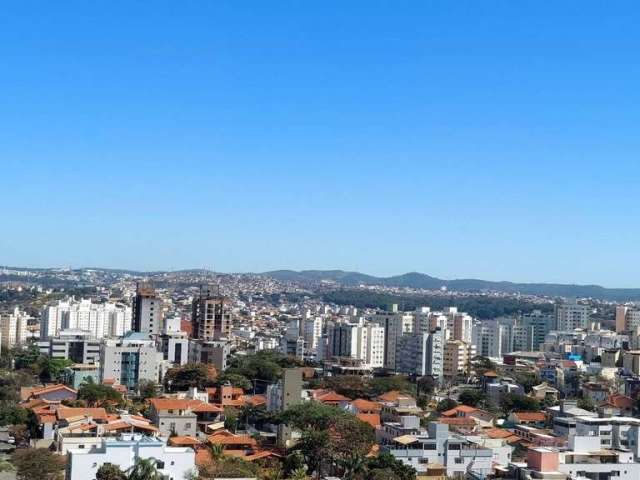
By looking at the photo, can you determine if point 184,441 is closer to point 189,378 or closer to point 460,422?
point 460,422

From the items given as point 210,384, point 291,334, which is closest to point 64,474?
point 210,384

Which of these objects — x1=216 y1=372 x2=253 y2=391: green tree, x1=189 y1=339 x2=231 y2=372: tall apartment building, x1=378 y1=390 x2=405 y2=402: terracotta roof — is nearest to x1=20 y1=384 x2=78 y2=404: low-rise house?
x1=216 y1=372 x2=253 y2=391: green tree

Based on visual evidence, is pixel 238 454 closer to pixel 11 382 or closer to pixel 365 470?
pixel 365 470

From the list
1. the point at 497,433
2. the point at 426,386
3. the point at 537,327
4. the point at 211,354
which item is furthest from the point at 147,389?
the point at 537,327

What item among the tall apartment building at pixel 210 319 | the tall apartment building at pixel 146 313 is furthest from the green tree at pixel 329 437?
the tall apartment building at pixel 210 319

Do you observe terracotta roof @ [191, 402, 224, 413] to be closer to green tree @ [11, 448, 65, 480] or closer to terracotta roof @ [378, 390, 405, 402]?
terracotta roof @ [378, 390, 405, 402]

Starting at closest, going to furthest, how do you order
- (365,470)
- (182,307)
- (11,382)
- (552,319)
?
(365,470) → (11,382) → (552,319) → (182,307)
